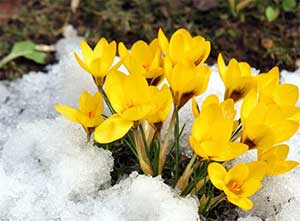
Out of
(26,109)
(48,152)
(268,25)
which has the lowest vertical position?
(26,109)

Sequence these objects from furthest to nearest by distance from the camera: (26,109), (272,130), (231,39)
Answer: (231,39) < (26,109) < (272,130)

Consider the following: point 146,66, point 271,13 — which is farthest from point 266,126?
point 271,13

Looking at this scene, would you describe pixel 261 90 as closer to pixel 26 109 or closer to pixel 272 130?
pixel 272 130

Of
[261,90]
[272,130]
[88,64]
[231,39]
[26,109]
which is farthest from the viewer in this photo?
[231,39]

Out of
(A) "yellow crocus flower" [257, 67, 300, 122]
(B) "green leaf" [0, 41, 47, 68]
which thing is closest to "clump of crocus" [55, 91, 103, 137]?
(A) "yellow crocus flower" [257, 67, 300, 122]

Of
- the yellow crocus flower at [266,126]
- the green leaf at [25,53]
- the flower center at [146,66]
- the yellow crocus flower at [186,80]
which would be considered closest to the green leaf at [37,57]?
the green leaf at [25,53]

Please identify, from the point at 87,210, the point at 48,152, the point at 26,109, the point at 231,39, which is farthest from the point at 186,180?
the point at 231,39
